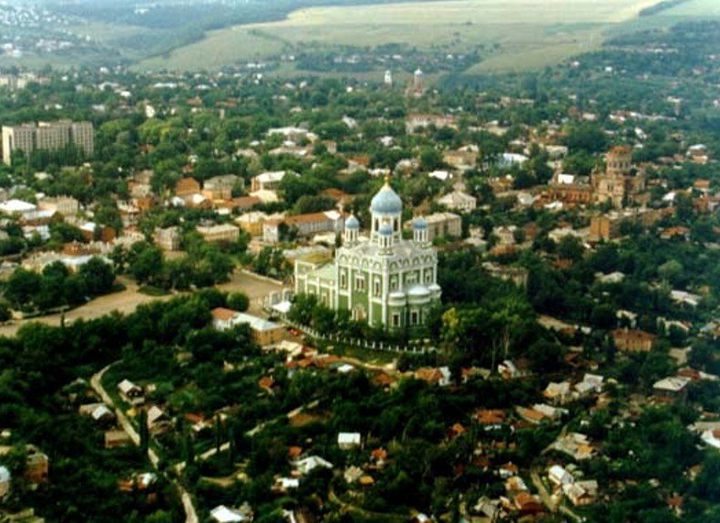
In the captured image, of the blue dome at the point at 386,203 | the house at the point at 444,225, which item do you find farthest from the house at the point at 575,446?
the house at the point at 444,225

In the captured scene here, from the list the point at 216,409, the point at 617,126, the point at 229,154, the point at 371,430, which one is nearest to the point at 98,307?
the point at 216,409

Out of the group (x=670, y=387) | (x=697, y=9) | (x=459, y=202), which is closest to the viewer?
(x=670, y=387)

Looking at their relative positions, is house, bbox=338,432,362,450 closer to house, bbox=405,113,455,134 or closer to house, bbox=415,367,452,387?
house, bbox=415,367,452,387

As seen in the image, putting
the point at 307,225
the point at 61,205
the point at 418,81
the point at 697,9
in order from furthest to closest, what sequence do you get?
1. the point at 418,81
2. the point at 697,9
3. the point at 61,205
4. the point at 307,225

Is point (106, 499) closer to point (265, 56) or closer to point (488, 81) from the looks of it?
point (488, 81)

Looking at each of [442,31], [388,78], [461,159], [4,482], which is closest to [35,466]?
[4,482]

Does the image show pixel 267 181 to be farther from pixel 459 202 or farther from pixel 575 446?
pixel 575 446

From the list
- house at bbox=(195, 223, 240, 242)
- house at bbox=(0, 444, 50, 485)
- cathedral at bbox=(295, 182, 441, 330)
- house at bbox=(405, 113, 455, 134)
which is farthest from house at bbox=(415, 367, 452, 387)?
house at bbox=(405, 113, 455, 134)
